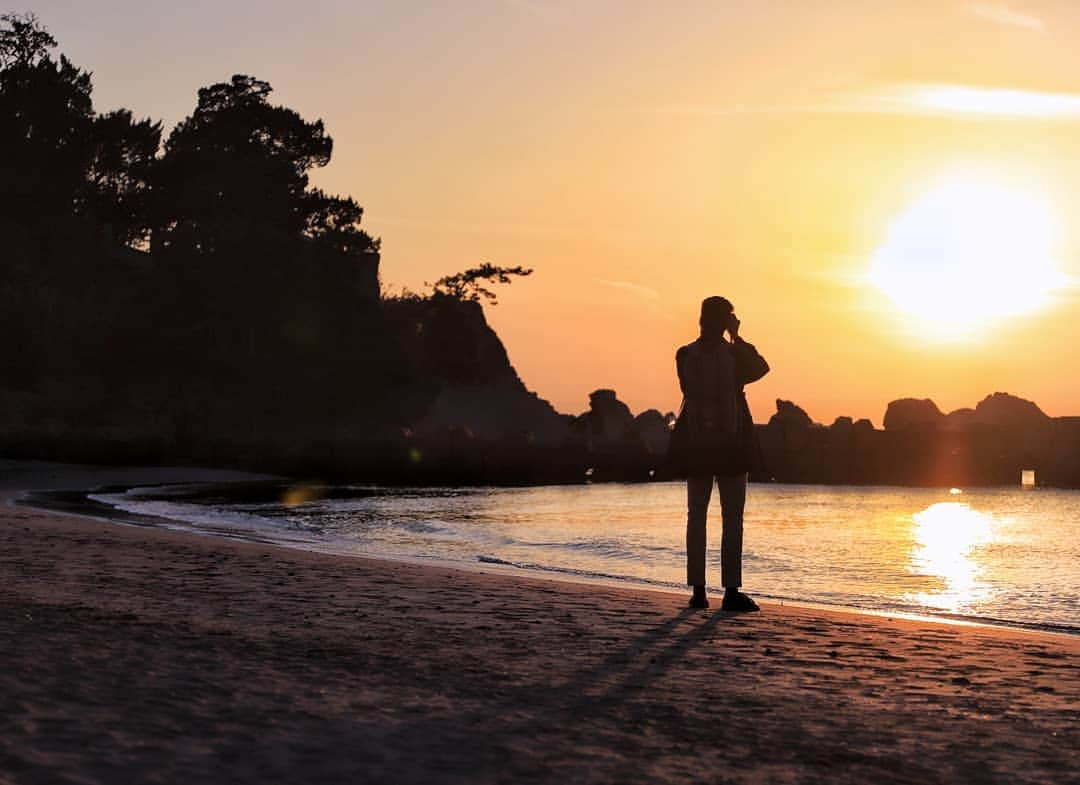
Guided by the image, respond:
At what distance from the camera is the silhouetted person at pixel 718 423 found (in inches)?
381

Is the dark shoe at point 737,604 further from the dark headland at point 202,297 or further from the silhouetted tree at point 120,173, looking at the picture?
the silhouetted tree at point 120,173

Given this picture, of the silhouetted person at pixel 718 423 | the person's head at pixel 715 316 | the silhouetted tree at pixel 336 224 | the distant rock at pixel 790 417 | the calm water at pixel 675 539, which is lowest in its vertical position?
the calm water at pixel 675 539

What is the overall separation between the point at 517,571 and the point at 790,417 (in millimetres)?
82937

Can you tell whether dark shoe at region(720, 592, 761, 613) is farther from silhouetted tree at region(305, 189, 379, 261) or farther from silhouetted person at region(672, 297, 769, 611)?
silhouetted tree at region(305, 189, 379, 261)

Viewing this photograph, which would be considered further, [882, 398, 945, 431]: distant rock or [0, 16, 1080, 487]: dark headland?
[882, 398, 945, 431]: distant rock

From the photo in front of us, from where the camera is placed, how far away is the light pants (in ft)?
32.1

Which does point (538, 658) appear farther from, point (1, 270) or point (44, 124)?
point (44, 124)

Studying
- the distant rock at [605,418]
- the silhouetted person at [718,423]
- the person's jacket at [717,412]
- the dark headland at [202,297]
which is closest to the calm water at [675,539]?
the silhouetted person at [718,423]

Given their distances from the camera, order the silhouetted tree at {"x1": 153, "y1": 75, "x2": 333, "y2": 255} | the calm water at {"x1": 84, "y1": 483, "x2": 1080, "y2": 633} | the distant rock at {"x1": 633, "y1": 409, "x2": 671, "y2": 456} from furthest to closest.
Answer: the distant rock at {"x1": 633, "y1": 409, "x2": 671, "y2": 456} < the silhouetted tree at {"x1": 153, "y1": 75, "x2": 333, "y2": 255} < the calm water at {"x1": 84, "y1": 483, "x2": 1080, "y2": 633}

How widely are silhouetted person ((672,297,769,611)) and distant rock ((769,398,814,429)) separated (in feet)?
279

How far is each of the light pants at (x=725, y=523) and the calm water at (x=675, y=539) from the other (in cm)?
313

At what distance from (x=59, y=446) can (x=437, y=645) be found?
162ft

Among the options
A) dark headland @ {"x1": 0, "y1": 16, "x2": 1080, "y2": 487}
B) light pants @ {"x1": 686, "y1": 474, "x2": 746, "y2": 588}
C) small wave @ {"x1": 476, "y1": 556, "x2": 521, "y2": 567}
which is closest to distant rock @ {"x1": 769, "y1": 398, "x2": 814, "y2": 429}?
dark headland @ {"x1": 0, "y1": 16, "x2": 1080, "y2": 487}

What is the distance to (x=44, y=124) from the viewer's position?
7094 centimetres
